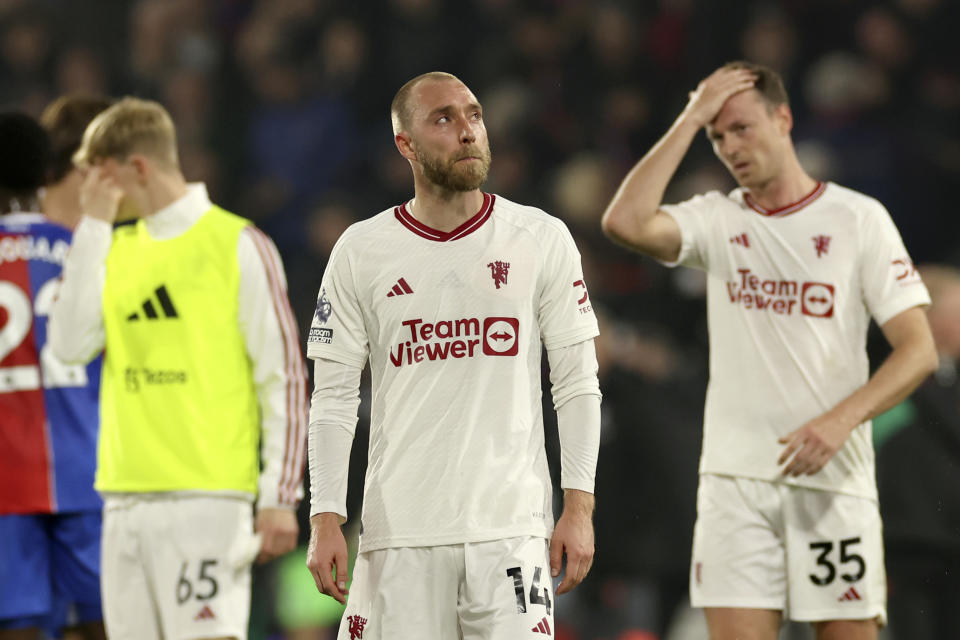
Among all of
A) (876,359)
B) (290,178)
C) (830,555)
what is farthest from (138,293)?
(290,178)

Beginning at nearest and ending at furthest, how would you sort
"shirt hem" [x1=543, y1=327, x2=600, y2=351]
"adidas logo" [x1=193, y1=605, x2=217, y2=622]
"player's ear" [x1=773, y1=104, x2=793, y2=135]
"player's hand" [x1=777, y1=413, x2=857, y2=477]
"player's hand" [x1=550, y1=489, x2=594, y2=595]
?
"player's hand" [x1=550, y1=489, x2=594, y2=595]
"shirt hem" [x1=543, y1=327, x2=600, y2=351]
"player's hand" [x1=777, y1=413, x2=857, y2=477]
"adidas logo" [x1=193, y1=605, x2=217, y2=622]
"player's ear" [x1=773, y1=104, x2=793, y2=135]

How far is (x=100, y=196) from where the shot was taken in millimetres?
4820

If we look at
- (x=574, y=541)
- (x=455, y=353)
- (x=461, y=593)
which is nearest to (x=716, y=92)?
(x=455, y=353)

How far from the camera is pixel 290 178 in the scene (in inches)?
393

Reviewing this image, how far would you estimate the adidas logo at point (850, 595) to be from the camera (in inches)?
178

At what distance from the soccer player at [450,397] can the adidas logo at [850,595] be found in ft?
4.53

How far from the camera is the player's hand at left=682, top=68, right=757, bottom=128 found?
4863 millimetres

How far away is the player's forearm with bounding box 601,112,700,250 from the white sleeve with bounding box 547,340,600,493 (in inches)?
48.7

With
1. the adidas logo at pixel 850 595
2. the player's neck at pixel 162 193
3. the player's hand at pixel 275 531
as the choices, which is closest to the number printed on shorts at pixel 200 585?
the player's hand at pixel 275 531

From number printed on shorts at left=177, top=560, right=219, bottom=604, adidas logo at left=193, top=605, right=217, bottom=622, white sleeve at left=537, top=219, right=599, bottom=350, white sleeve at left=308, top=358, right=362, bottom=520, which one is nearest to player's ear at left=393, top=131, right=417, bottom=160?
white sleeve at left=537, top=219, right=599, bottom=350

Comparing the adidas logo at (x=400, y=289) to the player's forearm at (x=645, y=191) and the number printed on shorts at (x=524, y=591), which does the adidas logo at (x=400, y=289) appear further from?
the player's forearm at (x=645, y=191)

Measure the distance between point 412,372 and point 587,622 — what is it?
3732 millimetres

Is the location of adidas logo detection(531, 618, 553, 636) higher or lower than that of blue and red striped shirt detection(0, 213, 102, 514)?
lower

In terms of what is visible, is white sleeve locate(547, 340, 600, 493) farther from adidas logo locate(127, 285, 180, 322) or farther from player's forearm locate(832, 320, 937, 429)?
adidas logo locate(127, 285, 180, 322)
